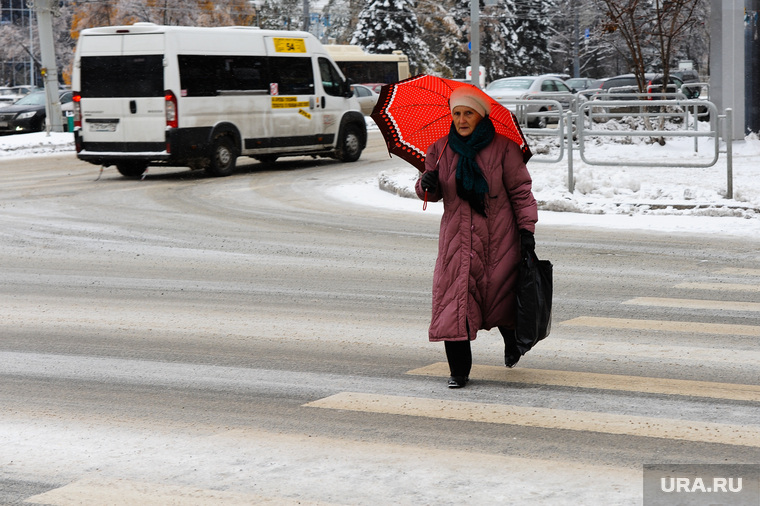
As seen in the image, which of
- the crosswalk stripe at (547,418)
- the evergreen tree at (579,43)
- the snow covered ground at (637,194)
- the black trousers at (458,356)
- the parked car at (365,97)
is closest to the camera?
the crosswalk stripe at (547,418)

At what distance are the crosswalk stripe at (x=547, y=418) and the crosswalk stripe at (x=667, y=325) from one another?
81.0 inches

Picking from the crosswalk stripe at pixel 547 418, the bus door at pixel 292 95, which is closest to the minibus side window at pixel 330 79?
the bus door at pixel 292 95

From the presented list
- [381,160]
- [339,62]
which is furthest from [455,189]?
[339,62]

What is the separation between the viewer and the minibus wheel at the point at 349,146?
22219 mm

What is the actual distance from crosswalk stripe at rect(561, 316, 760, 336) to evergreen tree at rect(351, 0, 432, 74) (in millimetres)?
62707

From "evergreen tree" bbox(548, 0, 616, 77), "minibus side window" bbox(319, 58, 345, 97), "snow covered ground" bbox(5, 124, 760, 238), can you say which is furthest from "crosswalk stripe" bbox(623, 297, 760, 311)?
"evergreen tree" bbox(548, 0, 616, 77)

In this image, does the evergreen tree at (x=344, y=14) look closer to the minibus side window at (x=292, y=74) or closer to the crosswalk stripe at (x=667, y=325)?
the minibus side window at (x=292, y=74)

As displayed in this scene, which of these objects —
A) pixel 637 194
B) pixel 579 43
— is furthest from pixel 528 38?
pixel 637 194

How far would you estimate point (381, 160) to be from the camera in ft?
75.9

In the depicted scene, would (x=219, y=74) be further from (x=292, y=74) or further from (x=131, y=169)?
(x=131, y=169)

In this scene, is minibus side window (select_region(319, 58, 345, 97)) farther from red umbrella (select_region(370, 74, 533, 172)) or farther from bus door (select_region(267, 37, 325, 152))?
red umbrella (select_region(370, 74, 533, 172))

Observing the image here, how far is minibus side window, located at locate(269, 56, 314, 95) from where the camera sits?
2019 centimetres

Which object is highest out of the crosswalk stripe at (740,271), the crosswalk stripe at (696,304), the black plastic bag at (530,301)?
the black plastic bag at (530,301)

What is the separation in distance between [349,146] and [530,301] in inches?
673
